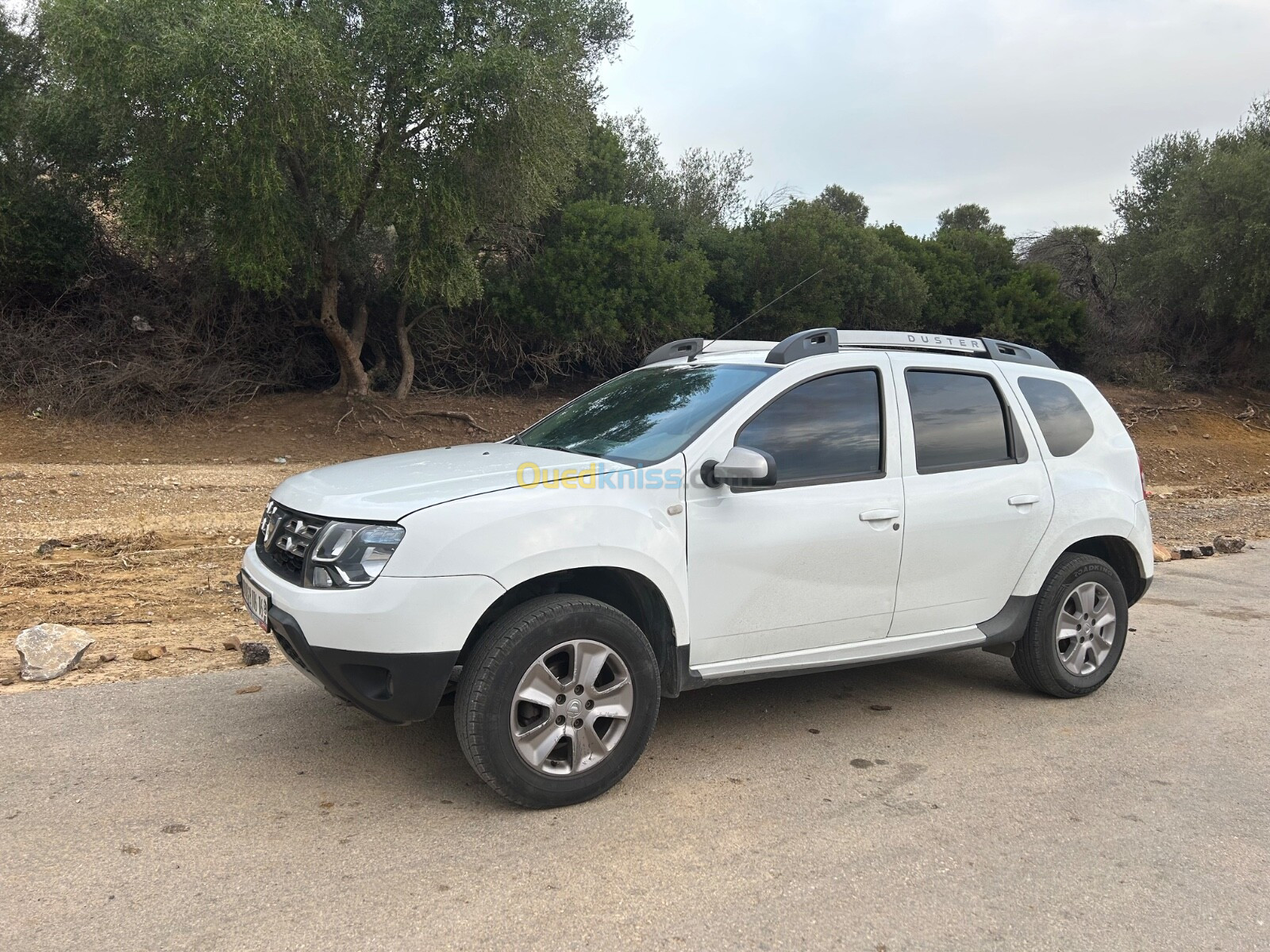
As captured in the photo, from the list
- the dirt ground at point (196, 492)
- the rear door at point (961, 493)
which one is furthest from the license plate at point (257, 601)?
the rear door at point (961, 493)

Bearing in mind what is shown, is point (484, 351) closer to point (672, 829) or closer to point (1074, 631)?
point (1074, 631)

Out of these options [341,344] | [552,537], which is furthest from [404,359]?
[552,537]

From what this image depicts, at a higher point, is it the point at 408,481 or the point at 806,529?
the point at 408,481

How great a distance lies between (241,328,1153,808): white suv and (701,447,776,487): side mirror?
1cm

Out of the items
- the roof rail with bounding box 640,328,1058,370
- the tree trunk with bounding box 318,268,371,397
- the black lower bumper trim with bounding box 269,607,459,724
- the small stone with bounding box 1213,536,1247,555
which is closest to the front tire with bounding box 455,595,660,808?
the black lower bumper trim with bounding box 269,607,459,724

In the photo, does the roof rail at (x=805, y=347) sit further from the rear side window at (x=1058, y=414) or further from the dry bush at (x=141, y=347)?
the dry bush at (x=141, y=347)

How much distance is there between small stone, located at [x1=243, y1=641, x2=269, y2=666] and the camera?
18.3 ft

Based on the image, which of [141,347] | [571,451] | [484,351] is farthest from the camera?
[484,351]

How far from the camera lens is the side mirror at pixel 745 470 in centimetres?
389

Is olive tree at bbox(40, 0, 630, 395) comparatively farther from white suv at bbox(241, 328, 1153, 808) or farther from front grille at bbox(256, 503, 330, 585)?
front grille at bbox(256, 503, 330, 585)

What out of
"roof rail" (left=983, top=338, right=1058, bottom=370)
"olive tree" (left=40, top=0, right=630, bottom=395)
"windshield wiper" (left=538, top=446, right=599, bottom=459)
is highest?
"olive tree" (left=40, top=0, right=630, bottom=395)

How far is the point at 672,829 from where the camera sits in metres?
3.66

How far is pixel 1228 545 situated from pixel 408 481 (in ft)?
33.3

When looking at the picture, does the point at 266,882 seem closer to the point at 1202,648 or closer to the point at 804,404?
the point at 804,404
